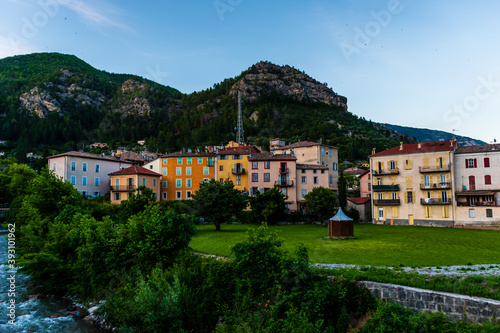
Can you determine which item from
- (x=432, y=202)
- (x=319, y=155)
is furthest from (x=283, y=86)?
(x=432, y=202)

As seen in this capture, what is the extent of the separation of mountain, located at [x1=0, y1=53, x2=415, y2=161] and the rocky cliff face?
529mm

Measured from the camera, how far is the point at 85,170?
5956cm

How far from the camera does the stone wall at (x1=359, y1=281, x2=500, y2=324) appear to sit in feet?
39.3

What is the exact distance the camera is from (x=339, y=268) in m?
17.3

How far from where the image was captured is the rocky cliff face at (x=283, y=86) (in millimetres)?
173250

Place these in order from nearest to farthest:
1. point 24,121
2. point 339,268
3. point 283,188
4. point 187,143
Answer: point 339,268
point 283,188
point 187,143
point 24,121

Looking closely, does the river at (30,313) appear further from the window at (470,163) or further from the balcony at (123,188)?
the window at (470,163)

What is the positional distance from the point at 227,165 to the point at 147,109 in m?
134

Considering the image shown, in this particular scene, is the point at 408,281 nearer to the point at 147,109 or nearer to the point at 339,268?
the point at 339,268

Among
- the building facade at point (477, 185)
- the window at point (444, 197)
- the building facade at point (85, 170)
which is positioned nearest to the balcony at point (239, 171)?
the building facade at point (85, 170)

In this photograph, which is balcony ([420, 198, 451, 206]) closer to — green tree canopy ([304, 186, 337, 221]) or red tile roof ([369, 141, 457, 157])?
red tile roof ([369, 141, 457, 157])

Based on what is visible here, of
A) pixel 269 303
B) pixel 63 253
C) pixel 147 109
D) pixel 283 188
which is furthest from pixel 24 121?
pixel 269 303

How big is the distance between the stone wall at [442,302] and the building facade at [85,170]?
5459 centimetres

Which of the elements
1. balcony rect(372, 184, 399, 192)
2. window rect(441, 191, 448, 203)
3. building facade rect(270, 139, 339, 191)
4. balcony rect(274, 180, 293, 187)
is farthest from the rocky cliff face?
window rect(441, 191, 448, 203)
